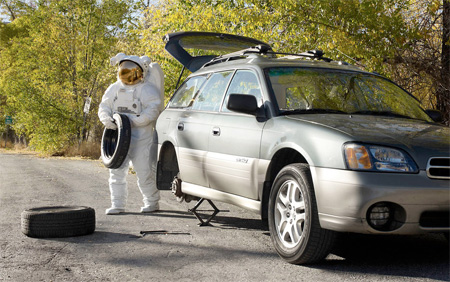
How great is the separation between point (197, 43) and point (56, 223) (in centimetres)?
383

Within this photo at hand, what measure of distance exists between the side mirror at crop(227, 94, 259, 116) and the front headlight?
1.30 meters

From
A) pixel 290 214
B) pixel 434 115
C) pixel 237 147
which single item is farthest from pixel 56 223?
pixel 434 115

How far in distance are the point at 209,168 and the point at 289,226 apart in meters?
1.58

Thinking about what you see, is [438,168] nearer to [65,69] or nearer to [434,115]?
[434,115]

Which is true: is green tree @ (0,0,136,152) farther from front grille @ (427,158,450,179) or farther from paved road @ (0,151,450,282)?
front grille @ (427,158,450,179)

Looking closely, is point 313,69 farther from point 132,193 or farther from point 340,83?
point 132,193

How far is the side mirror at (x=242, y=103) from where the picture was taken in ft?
19.1

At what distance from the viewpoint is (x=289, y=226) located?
5.29 metres

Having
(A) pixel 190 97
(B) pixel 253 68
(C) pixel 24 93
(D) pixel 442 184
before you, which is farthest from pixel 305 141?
(C) pixel 24 93

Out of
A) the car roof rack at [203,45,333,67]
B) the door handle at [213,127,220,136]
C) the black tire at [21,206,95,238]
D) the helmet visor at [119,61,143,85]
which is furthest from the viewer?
the helmet visor at [119,61,143,85]

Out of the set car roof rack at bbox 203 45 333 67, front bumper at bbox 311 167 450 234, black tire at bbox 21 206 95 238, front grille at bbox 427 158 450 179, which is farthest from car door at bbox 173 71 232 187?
front grille at bbox 427 158 450 179

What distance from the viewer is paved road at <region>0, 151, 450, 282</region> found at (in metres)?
4.84

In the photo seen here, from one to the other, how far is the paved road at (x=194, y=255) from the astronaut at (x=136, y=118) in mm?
590

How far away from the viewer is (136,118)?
8.66 m
